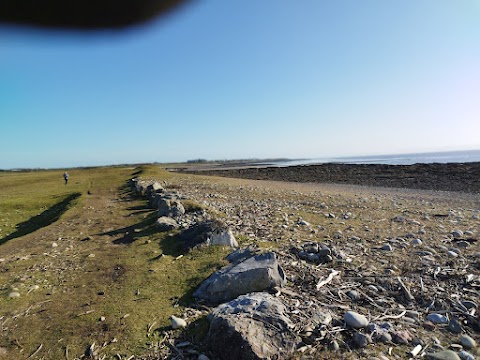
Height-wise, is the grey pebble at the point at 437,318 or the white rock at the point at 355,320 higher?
the white rock at the point at 355,320

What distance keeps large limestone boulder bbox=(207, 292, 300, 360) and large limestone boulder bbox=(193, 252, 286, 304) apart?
893 mm

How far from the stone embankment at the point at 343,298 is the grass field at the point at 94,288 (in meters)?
0.65

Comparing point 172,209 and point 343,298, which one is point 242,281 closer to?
point 343,298

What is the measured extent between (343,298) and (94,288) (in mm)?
4836

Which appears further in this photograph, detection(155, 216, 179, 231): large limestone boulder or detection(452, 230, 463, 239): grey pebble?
detection(155, 216, 179, 231): large limestone boulder

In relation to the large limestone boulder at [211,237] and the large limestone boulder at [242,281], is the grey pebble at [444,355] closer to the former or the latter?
the large limestone boulder at [242,281]

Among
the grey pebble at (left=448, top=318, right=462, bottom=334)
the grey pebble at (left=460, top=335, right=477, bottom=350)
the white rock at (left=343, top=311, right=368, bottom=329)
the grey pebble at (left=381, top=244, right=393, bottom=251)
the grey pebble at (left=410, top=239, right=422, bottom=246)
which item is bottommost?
the grey pebble at (left=410, top=239, right=422, bottom=246)

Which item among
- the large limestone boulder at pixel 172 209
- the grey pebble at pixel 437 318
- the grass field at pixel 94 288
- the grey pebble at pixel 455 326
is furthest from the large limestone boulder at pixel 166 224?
the grey pebble at pixel 455 326

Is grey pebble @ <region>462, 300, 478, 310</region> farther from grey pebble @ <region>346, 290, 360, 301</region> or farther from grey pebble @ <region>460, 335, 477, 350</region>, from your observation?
grey pebble @ <region>346, 290, 360, 301</region>

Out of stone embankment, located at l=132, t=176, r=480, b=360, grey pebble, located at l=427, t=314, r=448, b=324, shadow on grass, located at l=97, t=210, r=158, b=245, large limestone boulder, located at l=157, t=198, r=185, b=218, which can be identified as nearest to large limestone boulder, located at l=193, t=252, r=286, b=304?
stone embankment, located at l=132, t=176, r=480, b=360

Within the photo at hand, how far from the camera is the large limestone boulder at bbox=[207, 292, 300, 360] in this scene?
368 centimetres

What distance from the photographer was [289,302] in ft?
16.3

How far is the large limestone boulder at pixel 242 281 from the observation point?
5.43 m

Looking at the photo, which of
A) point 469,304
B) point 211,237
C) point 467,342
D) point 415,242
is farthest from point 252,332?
point 415,242
